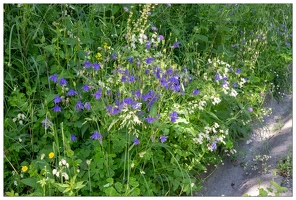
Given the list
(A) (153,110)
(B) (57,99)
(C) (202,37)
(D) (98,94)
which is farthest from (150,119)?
(C) (202,37)

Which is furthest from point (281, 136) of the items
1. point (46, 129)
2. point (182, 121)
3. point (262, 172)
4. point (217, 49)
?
point (46, 129)

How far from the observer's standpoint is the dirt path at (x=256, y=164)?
2883 mm

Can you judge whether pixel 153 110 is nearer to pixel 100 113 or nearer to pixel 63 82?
pixel 100 113

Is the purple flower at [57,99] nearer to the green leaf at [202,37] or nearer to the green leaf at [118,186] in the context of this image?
the green leaf at [118,186]

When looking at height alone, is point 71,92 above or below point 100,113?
above

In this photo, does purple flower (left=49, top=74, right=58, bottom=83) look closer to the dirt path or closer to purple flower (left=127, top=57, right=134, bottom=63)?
purple flower (left=127, top=57, right=134, bottom=63)

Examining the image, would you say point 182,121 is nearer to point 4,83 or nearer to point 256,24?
point 4,83

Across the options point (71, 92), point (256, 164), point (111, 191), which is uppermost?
point (71, 92)

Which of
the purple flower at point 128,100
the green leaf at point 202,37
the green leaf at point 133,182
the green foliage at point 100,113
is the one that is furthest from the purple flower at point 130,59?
the green leaf at point 202,37

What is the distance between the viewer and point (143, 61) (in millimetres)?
2621

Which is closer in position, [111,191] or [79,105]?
[111,191]

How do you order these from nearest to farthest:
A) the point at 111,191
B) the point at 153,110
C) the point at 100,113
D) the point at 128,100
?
the point at 111,191
the point at 128,100
the point at 153,110
the point at 100,113

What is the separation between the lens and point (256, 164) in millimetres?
3160

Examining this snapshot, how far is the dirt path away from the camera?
9.46ft
